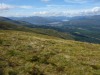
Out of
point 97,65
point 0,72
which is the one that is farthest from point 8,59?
point 97,65

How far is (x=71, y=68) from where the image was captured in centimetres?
1622

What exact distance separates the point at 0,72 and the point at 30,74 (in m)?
2.06

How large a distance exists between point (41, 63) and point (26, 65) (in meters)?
1.67

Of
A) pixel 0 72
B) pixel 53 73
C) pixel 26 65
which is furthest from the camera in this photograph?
pixel 26 65

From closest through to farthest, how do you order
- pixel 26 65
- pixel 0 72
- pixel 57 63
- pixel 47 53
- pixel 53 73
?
1. pixel 0 72
2. pixel 53 73
3. pixel 26 65
4. pixel 57 63
5. pixel 47 53

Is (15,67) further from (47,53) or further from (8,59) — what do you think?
(47,53)

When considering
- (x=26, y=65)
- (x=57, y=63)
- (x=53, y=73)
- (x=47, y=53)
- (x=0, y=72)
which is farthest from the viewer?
(x=47, y=53)

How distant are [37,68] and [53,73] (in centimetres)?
144

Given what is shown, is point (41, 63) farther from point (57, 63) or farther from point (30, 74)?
point (30, 74)

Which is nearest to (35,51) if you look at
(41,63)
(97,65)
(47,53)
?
(47,53)

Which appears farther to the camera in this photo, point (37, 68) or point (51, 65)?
point (51, 65)

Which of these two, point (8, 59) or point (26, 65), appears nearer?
point (26, 65)

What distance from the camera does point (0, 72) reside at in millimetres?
14141

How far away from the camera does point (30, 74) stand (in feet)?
48.3
